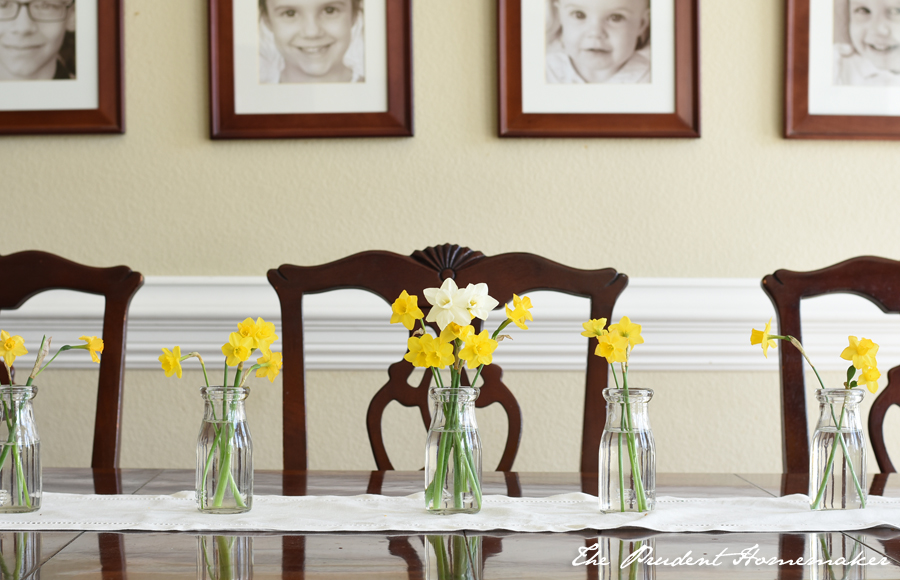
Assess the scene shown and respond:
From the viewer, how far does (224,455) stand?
2.38ft

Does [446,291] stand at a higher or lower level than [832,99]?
lower

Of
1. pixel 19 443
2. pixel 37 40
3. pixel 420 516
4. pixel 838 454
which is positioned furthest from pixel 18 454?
pixel 37 40

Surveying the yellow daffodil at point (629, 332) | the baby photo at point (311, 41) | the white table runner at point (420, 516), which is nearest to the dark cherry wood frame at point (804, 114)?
the baby photo at point (311, 41)

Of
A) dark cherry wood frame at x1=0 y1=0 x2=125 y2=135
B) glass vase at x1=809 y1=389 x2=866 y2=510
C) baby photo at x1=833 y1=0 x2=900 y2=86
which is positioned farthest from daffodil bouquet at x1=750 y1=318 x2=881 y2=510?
dark cherry wood frame at x1=0 y1=0 x2=125 y2=135

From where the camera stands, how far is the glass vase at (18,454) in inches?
28.7

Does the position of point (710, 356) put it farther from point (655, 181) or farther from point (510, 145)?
point (510, 145)

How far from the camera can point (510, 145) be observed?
162 centimetres

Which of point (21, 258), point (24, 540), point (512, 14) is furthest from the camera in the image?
point (512, 14)

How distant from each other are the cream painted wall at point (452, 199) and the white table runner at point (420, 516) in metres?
0.79

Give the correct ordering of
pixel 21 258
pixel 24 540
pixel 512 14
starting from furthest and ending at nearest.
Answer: pixel 512 14
pixel 21 258
pixel 24 540

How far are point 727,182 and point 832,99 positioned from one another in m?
0.27

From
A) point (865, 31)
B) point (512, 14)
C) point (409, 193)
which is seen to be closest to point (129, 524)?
point (409, 193)

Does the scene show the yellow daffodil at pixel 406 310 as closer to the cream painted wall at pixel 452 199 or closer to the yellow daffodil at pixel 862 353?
the yellow daffodil at pixel 862 353

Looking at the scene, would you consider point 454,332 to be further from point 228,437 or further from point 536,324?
point 536,324
